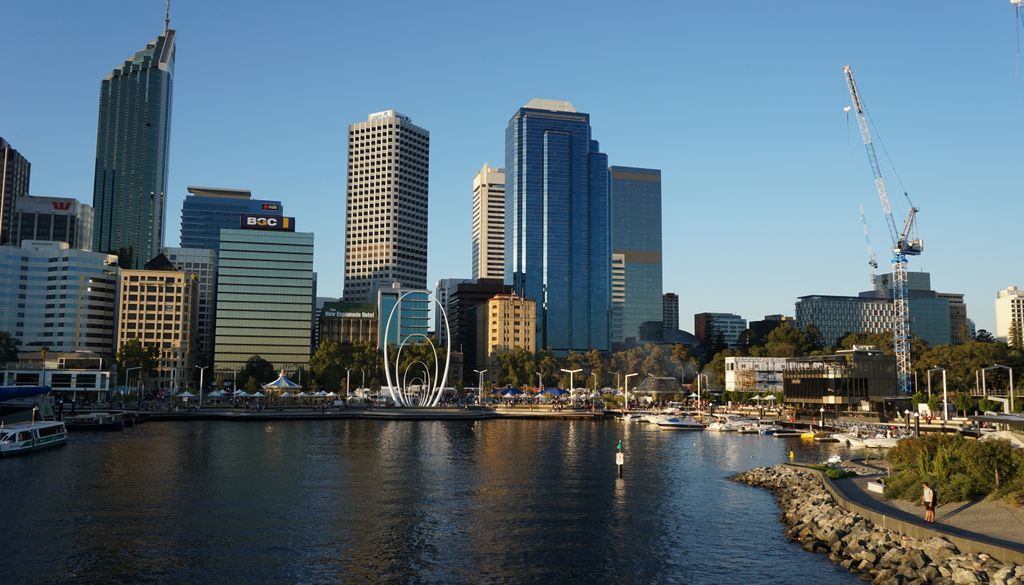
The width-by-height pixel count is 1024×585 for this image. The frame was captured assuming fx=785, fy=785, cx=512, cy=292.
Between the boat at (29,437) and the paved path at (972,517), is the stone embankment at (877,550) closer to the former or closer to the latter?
the paved path at (972,517)

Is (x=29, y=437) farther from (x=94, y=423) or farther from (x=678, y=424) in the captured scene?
(x=678, y=424)

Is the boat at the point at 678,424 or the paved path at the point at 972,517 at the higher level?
the paved path at the point at 972,517

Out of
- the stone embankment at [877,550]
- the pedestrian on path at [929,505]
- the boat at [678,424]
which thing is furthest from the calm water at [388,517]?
the boat at [678,424]

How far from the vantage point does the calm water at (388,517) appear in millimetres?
42906

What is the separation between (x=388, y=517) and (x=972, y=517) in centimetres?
3708

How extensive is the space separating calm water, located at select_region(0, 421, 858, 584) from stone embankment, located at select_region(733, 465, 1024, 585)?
1.47 meters

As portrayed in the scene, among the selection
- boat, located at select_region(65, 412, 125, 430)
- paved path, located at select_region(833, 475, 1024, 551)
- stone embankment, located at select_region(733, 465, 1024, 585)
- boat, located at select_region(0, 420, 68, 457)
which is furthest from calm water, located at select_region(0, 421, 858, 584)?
boat, located at select_region(65, 412, 125, 430)

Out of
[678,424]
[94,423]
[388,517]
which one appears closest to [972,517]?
[388,517]

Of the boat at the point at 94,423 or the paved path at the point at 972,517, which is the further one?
the boat at the point at 94,423

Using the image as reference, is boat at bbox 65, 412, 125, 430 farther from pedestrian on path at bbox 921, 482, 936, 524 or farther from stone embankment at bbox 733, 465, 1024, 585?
pedestrian on path at bbox 921, 482, 936, 524

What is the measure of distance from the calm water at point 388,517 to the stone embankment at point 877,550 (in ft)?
4.81

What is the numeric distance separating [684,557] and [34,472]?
65621 mm

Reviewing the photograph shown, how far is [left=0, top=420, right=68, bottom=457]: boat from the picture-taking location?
93.1 metres

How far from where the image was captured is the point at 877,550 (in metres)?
43.1
